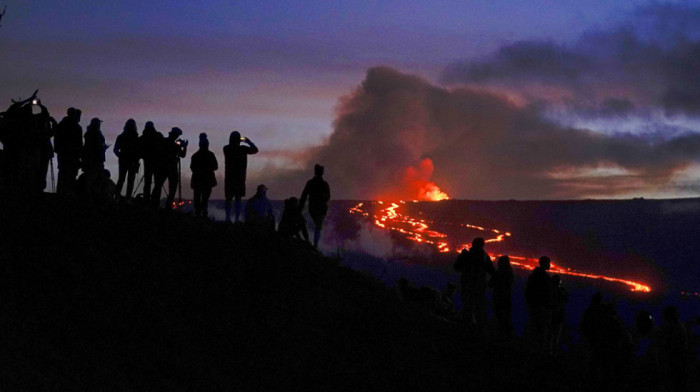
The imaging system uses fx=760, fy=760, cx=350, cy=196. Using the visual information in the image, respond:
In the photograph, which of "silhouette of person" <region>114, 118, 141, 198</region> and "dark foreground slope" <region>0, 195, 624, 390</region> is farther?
"silhouette of person" <region>114, 118, 141, 198</region>

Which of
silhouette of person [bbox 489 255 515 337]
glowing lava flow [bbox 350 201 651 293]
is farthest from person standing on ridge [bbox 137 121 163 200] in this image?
glowing lava flow [bbox 350 201 651 293]

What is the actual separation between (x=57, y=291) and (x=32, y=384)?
8.65 ft

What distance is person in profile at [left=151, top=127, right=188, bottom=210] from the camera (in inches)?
641

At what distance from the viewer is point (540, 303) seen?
1573cm

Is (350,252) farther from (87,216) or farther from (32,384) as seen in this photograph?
(32,384)

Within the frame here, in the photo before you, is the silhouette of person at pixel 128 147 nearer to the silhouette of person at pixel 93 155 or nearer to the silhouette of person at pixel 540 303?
the silhouette of person at pixel 93 155

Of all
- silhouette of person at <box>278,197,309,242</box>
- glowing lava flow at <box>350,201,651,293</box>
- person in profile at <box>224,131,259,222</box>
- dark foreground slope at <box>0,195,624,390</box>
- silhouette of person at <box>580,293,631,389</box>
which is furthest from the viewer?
glowing lava flow at <box>350,201,651,293</box>

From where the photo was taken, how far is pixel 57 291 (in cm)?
1142

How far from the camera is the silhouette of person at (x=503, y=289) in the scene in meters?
16.0

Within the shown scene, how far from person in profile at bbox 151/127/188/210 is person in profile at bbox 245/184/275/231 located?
1902 millimetres

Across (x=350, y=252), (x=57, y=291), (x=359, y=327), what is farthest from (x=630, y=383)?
(x=350, y=252)

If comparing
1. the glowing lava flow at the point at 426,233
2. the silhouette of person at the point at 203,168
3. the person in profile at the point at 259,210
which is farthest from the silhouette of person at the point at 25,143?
the glowing lava flow at the point at 426,233

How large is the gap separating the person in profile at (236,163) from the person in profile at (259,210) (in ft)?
2.83

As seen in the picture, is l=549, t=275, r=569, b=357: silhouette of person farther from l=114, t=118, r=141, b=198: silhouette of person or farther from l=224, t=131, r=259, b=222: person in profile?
l=114, t=118, r=141, b=198: silhouette of person
